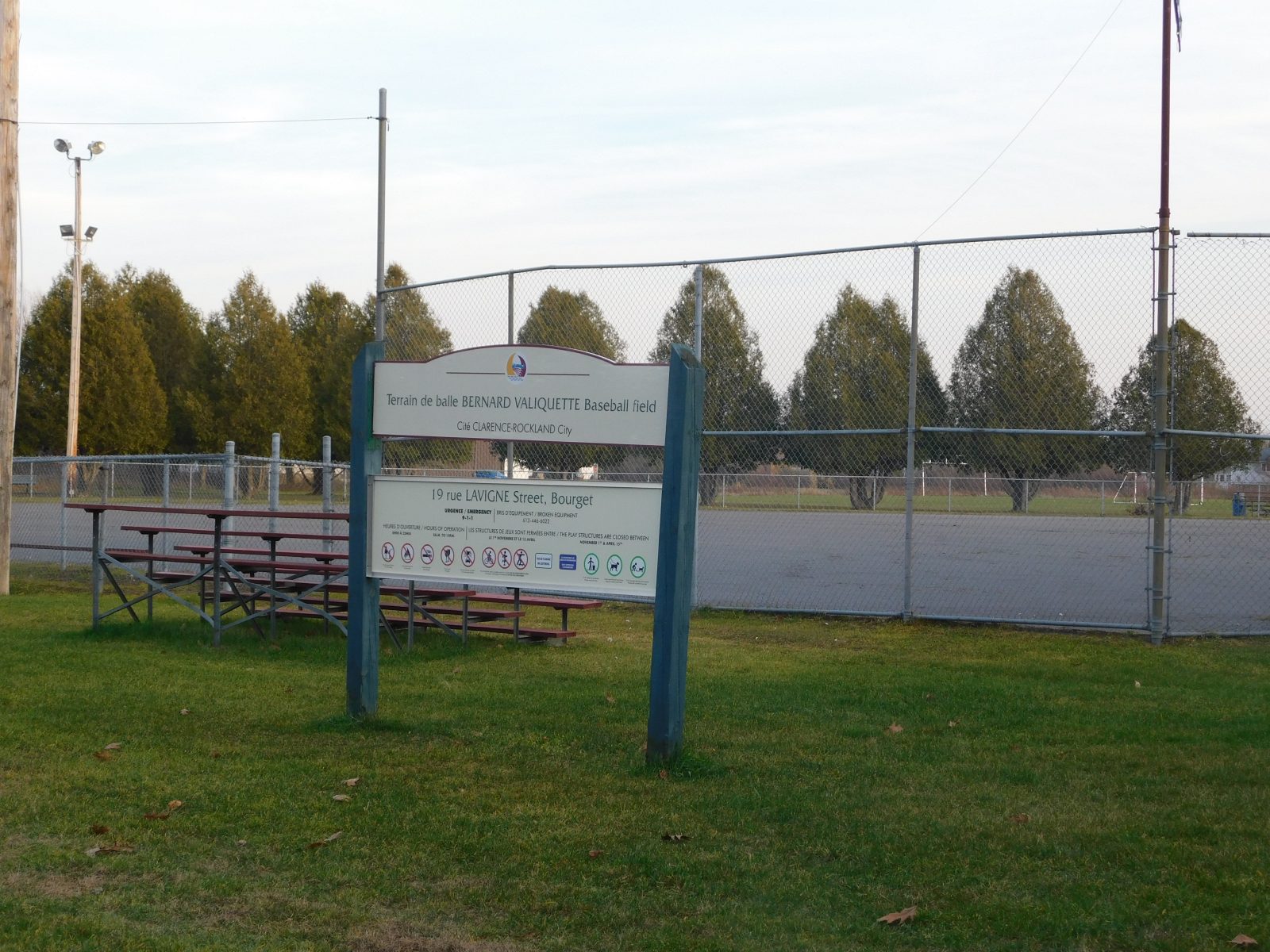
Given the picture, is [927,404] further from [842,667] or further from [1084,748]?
[1084,748]

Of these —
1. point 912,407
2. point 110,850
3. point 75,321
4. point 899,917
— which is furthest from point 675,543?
point 75,321

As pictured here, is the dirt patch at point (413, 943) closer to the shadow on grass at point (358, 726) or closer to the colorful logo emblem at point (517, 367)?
the shadow on grass at point (358, 726)

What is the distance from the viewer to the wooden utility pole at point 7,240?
14969 mm

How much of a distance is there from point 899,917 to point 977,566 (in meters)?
17.3

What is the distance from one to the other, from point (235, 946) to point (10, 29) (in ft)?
46.9

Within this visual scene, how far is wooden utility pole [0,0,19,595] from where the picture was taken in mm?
14969

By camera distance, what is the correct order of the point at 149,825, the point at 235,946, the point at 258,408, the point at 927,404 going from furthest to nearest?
the point at 258,408, the point at 927,404, the point at 149,825, the point at 235,946

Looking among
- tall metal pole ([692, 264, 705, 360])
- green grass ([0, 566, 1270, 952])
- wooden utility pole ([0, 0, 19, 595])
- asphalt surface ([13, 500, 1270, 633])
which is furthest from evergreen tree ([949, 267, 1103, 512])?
wooden utility pole ([0, 0, 19, 595])

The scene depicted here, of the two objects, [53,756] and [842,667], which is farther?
[842,667]

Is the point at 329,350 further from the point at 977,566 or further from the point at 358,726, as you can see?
the point at 358,726

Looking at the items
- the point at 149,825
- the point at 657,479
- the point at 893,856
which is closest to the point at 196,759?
the point at 149,825

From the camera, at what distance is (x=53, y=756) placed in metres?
6.59

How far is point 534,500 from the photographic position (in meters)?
7.17

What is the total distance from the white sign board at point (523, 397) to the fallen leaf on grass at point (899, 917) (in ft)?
10.0
